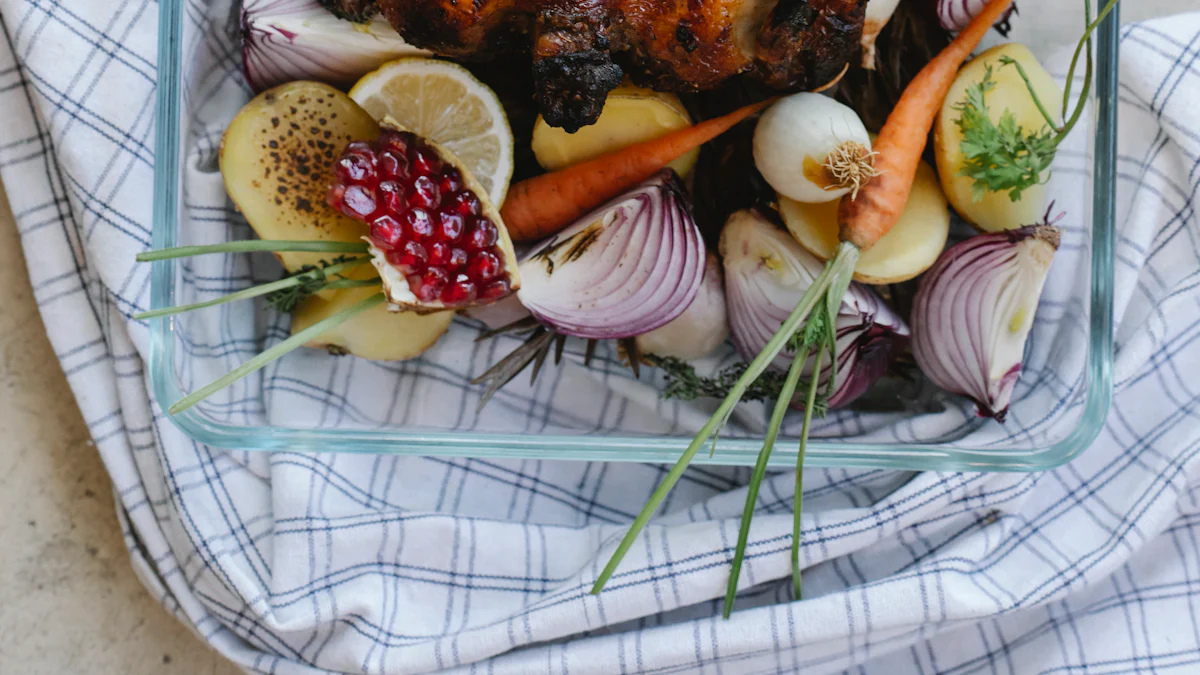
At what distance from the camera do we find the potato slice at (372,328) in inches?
45.0

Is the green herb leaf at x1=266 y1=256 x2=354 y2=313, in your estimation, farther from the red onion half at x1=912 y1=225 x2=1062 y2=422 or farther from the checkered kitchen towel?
the red onion half at x1=912 y1=225 x2=1062 y2=422

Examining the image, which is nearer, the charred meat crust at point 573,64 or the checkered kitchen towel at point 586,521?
the charred meat crust at point 573,64

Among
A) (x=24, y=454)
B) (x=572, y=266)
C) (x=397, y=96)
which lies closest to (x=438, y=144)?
(x=397, y=96)

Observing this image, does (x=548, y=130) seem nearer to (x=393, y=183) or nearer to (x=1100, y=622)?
(x=393, y=183)

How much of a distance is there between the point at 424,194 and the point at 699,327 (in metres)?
0.34

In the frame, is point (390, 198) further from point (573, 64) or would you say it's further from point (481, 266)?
point (573, 64)

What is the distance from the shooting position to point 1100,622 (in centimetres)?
129

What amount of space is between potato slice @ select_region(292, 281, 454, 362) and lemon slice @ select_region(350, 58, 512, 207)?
169 mm

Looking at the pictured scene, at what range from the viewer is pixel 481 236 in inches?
40.9

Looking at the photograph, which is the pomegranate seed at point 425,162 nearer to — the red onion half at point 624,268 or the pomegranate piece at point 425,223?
the pomegranate piece at point 425,223

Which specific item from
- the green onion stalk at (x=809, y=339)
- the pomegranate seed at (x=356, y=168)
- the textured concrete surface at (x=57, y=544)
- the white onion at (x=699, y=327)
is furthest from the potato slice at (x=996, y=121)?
the textured concrete surface at (x=57, y=544)

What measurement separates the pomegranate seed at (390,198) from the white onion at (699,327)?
0.31 m

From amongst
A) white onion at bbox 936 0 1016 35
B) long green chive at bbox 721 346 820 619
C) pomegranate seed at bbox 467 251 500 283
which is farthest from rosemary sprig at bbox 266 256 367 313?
white onion at bbox 936 0 1016 35

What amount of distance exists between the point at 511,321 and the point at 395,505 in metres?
0.28
